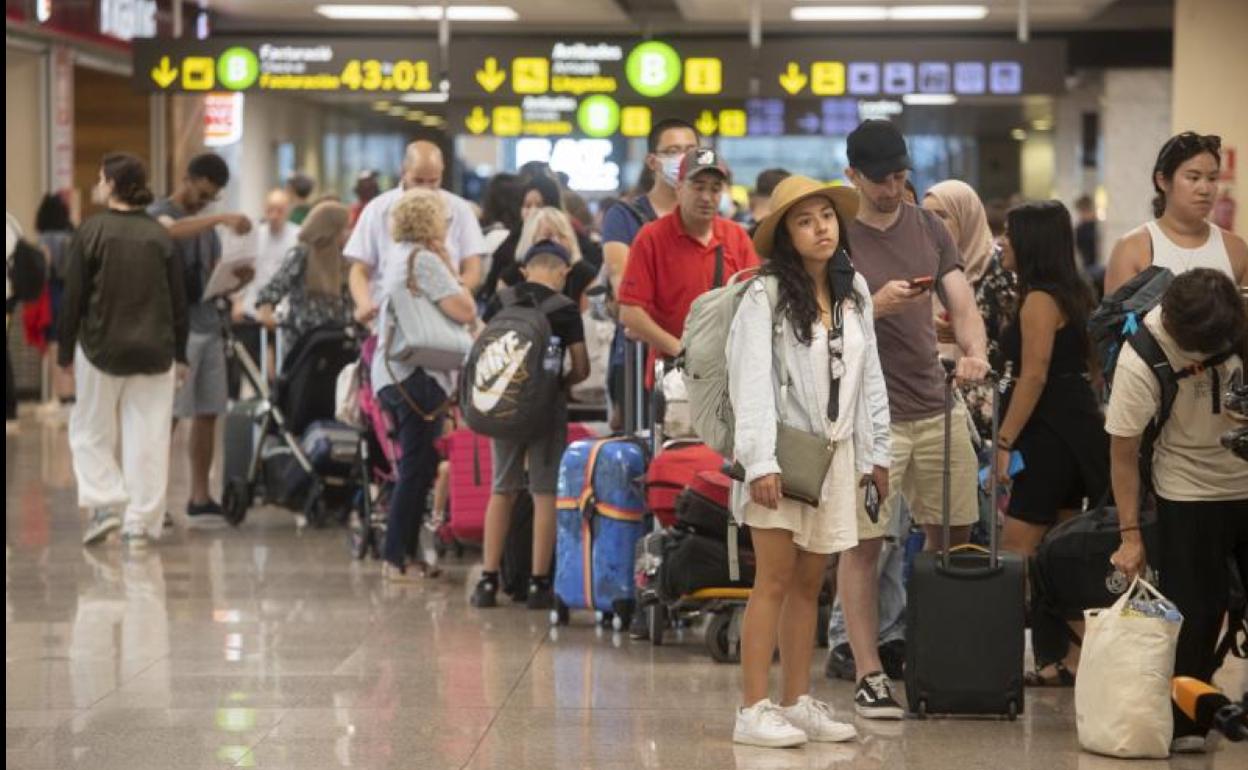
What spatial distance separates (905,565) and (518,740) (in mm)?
2017

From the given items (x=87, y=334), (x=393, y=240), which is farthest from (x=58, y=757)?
(x=87, y=334)

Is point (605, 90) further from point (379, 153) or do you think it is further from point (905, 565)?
point (379, 153)

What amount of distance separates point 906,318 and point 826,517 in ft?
3.14

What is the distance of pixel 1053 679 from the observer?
766 cm

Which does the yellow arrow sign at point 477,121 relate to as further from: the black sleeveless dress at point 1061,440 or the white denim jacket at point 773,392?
the white denim jacket at point 773,392

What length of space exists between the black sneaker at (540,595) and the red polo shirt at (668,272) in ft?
5.16

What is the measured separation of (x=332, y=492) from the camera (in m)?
12.4

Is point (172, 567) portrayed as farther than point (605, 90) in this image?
No

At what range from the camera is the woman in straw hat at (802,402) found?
642 cm

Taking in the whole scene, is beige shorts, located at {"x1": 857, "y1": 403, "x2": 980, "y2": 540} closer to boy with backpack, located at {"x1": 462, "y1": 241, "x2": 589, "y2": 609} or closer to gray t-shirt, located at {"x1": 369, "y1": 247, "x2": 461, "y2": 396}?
boy with backpack, located at {"x1": 462, "y1": 241, "x2": 589, "y2": 609}

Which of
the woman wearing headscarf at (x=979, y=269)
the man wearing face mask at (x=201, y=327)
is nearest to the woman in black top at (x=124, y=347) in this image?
the man wearing face mask at (x=201, y=327)

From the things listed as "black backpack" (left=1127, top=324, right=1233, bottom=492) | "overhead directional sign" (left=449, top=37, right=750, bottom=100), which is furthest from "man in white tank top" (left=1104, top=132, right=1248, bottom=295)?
"overhead directional sign" (left=449, top=37, right=750, bottom=100)

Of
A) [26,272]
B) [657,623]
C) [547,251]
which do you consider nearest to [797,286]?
[657,623]

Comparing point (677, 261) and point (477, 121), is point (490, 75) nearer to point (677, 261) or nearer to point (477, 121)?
point (477, 121)
